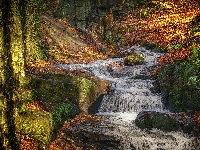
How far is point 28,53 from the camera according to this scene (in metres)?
15.1

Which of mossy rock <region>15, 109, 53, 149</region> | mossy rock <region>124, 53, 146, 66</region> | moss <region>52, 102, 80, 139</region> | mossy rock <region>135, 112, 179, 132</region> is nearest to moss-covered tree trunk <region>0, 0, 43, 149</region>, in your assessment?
mossy rock <region>15, 109, 53, 149</region>

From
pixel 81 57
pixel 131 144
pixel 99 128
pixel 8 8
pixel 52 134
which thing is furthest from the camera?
pixel 81 57

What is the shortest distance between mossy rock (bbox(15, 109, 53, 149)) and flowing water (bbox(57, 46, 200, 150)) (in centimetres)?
174

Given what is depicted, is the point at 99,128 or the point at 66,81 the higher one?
the point at 66,81

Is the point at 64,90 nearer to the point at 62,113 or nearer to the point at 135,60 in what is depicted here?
the point at 62,113

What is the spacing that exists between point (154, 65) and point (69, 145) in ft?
34.3

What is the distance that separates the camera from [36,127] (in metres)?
7.75

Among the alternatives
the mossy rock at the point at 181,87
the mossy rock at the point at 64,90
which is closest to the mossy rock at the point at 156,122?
the mossy rock at the point at 181,87

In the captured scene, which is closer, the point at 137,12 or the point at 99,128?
the point at 99,128

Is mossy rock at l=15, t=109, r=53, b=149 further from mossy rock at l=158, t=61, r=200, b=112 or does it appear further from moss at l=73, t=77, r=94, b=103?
mossy rock at l=158, t=61, r=200, b=112

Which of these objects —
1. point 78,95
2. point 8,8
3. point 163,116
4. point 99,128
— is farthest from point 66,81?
point 8,8

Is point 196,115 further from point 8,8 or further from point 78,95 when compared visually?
point 8,8

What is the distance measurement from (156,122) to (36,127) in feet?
15.4

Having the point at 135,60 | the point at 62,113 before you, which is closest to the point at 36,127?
the point at 62,113
